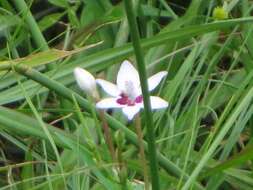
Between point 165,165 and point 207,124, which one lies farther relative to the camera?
point 207,124

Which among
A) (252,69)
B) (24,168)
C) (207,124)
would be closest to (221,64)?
(207,124)

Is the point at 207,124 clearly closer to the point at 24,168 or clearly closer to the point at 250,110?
the point at 250,110

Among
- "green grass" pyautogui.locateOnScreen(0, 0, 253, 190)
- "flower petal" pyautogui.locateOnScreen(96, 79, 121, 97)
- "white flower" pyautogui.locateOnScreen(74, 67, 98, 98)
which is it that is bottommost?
"green grass" pyautogui.locateOnScreen(0, 0, 253, 190)

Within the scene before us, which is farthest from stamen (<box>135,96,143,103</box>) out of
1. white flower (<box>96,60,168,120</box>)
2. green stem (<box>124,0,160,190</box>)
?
green stem (<box>124,0,160,190</box>)

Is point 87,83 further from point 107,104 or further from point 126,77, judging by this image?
point 126,77

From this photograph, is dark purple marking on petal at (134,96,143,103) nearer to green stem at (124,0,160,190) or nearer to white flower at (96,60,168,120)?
white flower at (96,60,168,120)
